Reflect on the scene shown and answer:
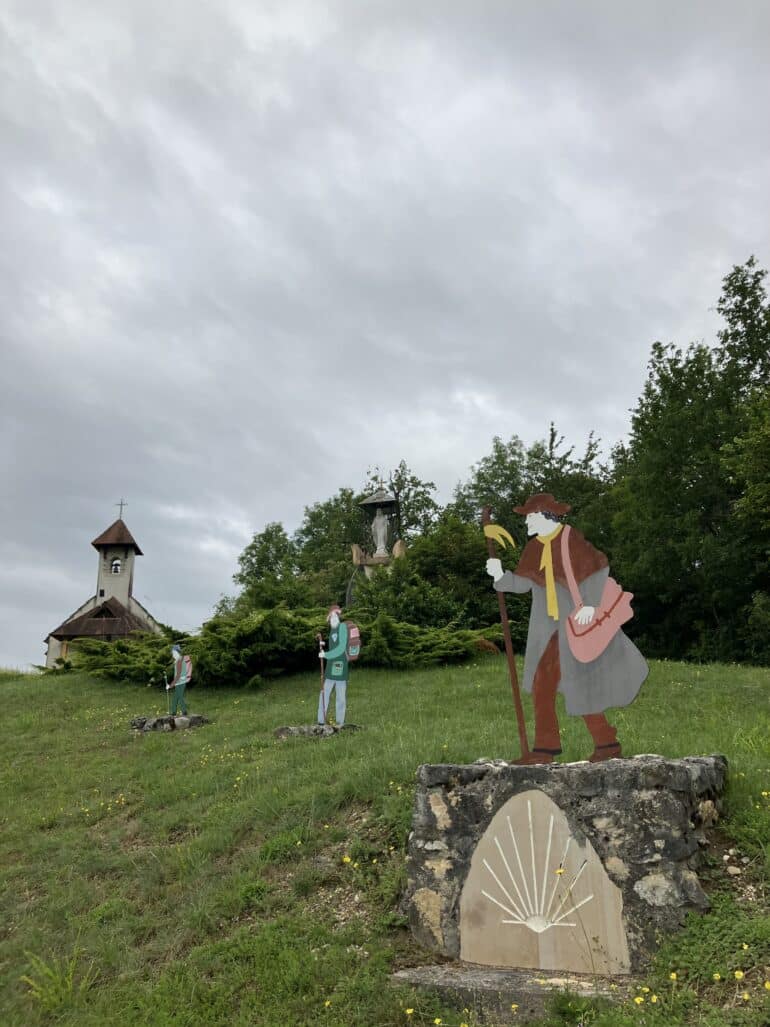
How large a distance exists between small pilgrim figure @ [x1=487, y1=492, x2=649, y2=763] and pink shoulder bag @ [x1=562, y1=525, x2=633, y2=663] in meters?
0.01

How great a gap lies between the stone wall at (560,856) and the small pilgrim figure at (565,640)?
3.37 feet

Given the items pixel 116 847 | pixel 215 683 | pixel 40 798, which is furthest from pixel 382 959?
pixel 215 683

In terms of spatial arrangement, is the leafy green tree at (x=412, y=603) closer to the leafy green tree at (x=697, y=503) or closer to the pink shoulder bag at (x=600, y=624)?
the leafy green tree at (x=697, y=503)

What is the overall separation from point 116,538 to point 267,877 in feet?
134

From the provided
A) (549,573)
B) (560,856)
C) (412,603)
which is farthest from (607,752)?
(412,603)

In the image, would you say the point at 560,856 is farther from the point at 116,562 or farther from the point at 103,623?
the point at 116,562

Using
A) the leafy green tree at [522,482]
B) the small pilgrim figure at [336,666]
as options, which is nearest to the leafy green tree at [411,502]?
the leafy green tree at [522,482]

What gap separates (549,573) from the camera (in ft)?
26.3

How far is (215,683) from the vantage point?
19.8m

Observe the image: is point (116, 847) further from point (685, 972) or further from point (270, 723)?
point (685, 972)

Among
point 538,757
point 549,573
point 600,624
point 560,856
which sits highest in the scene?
point 549,573

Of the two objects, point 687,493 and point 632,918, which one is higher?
point 687,493

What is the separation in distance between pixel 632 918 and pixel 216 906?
12.0ft

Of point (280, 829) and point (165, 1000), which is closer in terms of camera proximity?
point (165, 1000)
